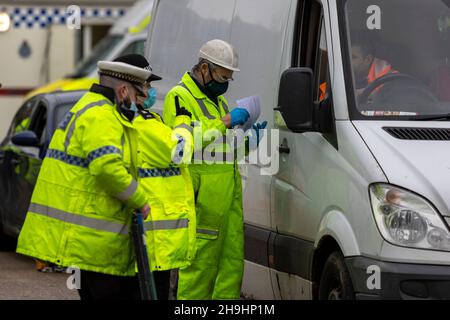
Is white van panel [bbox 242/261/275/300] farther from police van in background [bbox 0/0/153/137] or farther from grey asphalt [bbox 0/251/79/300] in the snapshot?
police van in background [bbox 0/0/153/137]

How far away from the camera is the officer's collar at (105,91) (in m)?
7.10

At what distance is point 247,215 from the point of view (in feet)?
30.9

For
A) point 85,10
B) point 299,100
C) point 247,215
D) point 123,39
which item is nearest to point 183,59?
point 247,215

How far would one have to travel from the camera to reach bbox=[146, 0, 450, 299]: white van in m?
7.05

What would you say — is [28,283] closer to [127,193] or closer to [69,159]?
[69,159]

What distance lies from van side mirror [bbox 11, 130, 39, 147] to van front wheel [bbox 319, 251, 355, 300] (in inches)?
218

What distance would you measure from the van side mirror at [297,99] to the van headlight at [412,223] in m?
0.99

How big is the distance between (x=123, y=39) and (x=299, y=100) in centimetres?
1294

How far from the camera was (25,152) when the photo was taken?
13.3 m

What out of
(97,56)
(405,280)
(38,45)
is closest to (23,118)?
(97,56)

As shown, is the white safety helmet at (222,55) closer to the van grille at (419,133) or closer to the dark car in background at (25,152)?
the van grille at (419,133)

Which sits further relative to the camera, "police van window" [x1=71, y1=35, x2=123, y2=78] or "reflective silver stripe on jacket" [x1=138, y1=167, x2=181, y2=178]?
"police van window" [x1=71, y1=35, x2=123, y2=78]

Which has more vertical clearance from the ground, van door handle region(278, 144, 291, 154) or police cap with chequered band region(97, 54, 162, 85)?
police cap with chequered band region(97, 54, 162, 85)

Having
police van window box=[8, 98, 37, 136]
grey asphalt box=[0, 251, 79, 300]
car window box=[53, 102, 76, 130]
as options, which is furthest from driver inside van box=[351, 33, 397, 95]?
police van window box=[8, 98, 37, 136]
